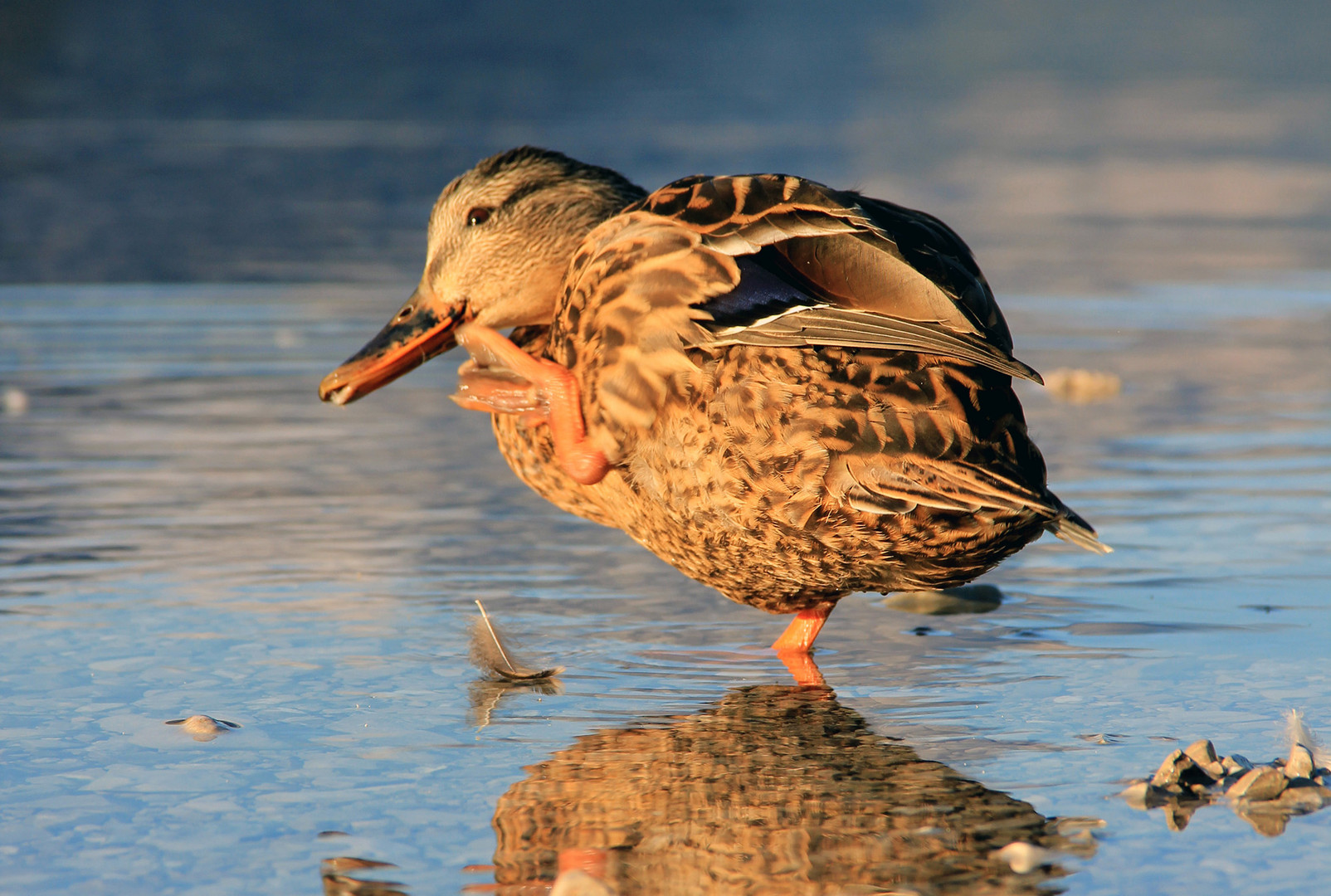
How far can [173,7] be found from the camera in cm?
3291

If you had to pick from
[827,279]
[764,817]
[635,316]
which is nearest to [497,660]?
[635,316]

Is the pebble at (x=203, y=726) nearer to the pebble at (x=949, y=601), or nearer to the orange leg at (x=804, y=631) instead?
the orange leg at (x=804, y=631)

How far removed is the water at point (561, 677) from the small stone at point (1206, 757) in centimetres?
12

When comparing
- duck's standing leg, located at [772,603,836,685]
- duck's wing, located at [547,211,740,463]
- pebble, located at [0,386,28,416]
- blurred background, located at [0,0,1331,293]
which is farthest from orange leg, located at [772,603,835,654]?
blurred background, located at [0,0,1331,293]

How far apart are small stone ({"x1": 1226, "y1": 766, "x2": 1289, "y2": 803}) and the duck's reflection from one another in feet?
1.13

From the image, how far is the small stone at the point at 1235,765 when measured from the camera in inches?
132

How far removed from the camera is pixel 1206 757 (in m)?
3.36

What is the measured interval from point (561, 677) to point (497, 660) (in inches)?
6.2

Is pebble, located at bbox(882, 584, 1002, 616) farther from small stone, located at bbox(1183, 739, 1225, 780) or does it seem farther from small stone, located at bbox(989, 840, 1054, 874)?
small stone, located at bbox(989, 840, 1054, 874)

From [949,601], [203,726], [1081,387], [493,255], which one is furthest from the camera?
[1081,387]

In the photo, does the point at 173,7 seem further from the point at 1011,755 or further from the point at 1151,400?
the point at 1011,755

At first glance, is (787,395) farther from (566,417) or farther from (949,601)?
(949,601)

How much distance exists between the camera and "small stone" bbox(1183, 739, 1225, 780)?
3348mm

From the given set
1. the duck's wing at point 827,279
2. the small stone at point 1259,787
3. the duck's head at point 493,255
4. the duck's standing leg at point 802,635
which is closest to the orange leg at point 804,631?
the duck's standing leg at point 802,635
